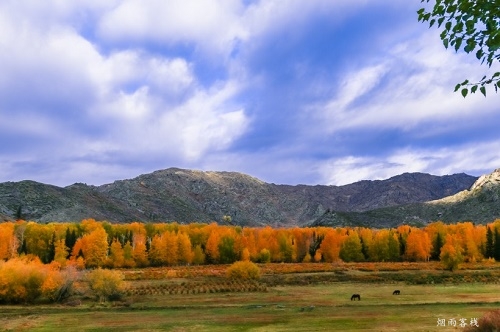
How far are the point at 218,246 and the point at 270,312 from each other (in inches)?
3236

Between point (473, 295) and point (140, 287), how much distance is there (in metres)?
52.8

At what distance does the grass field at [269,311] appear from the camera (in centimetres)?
3775

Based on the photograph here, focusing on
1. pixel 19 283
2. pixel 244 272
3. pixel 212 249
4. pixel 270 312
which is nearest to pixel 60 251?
pixel 212 249

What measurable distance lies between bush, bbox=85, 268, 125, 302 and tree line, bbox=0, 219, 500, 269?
4625 centimetres

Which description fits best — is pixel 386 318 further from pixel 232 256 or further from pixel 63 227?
pixel 63 227

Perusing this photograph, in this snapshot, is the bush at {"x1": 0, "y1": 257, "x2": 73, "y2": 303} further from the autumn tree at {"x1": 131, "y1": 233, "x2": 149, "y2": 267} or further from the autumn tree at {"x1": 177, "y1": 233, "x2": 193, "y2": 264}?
the autumn tree at {"x1": 177, "y1": 233, "x2": 193, "y2": 264}

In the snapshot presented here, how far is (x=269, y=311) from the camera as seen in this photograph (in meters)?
46.7

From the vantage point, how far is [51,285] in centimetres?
5938

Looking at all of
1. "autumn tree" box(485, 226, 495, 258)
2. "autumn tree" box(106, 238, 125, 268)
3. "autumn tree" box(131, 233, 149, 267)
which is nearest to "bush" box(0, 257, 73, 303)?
"autumn tree" box(106, 238, 125, 268)

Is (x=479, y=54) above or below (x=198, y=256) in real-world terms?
above

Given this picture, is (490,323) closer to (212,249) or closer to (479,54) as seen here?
(479,54)

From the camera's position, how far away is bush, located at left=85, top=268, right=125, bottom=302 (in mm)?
59906

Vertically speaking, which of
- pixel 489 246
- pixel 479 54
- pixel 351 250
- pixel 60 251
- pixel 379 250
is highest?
pixel 479 54

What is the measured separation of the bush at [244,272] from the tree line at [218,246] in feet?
117
